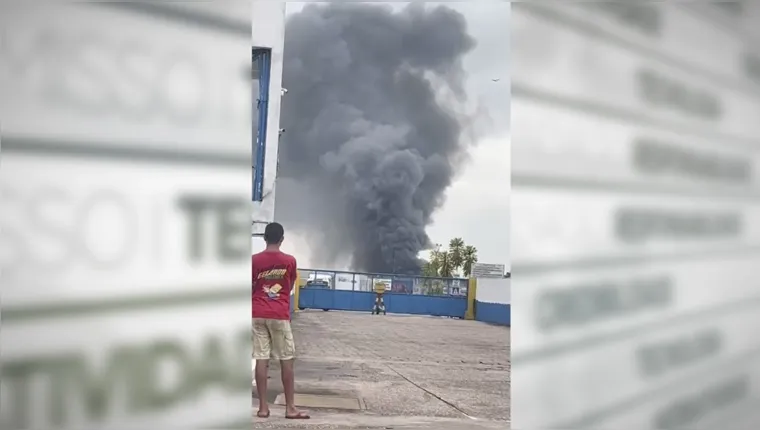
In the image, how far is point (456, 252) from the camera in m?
41.2

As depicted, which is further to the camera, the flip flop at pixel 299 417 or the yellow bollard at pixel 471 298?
the yellow bollard at pixel 471 298

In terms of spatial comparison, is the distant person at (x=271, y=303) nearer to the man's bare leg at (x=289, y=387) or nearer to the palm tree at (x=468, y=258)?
the man's bare leg at (x=289, y=387)

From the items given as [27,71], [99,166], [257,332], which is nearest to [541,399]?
[99,166]

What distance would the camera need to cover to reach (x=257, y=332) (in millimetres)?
3203

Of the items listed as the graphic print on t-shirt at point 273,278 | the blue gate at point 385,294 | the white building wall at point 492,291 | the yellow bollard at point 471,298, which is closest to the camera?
the graphic print on t-shirt at point 273,278

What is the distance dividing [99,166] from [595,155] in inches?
42.1

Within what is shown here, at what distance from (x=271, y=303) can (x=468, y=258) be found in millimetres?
37991

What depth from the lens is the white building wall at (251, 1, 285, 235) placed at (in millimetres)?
9281

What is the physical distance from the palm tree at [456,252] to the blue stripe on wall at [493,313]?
2400 centimetres

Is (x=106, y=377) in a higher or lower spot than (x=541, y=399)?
higher

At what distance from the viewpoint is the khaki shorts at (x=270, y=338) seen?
320 cm

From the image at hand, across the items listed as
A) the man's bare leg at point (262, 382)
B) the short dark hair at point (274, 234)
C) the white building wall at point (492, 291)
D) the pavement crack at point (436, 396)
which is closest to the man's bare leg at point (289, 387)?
the man's bare leg at point (262, 382)

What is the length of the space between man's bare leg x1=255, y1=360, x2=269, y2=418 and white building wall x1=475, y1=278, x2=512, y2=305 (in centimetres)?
1241

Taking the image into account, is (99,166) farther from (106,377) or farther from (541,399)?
(541,399)
